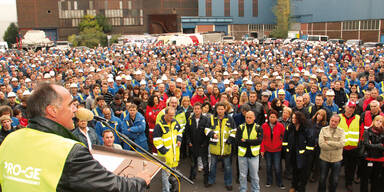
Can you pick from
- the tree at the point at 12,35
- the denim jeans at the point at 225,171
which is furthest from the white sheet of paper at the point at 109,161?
the tree at the point at 12,35

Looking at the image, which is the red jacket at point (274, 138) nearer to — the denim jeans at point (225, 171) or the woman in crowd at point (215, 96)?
the denim jeans at point (225, 171)

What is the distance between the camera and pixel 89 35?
2052 inches

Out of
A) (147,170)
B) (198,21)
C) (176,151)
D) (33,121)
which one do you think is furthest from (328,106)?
(198,21)

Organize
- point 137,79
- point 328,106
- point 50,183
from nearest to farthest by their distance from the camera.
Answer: point 50,183 → point 328,106 → point 137,79

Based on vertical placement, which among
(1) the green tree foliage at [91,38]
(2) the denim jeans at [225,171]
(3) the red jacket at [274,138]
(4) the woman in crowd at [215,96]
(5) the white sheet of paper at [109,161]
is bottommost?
(2) the denim jeans at [225,171]

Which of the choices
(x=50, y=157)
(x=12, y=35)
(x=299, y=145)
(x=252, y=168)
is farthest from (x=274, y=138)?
(x=12, y=35)

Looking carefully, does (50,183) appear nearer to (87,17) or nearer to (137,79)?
(137,79)

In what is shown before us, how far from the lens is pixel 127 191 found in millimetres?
1714

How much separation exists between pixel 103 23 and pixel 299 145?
5751 centimetres

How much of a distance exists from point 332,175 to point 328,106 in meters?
2.36

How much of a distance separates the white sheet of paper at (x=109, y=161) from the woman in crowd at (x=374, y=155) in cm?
512

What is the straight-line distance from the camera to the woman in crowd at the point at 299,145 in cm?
612

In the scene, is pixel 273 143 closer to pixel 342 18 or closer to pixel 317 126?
pixel 317 126

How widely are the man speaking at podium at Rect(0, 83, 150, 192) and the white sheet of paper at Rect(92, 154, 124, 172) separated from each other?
1.30ft
